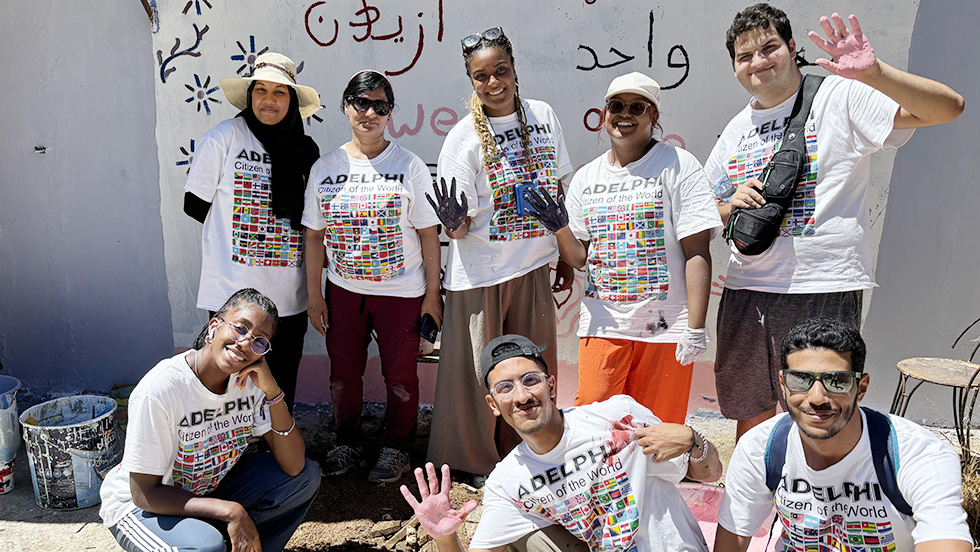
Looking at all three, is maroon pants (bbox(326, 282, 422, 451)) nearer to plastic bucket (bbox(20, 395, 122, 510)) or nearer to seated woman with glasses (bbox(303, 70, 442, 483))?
seated woman with glasses (bbox(303, 70, 442, 483))

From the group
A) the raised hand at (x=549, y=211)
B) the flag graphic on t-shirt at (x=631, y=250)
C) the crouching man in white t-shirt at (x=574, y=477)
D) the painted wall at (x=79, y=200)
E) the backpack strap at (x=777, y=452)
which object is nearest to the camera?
the backpack strap at (x=777, y=452)

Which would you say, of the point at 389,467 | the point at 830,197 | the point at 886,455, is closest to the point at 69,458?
the point at 389,467

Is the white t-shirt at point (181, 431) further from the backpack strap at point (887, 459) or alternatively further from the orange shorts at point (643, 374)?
the backpack strap at point (887, 459)

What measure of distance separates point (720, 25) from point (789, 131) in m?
1.33

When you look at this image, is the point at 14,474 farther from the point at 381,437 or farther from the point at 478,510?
the point at 478,510

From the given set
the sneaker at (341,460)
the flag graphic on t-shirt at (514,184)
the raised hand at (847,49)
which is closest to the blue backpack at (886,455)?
the raised hand at (847,49)

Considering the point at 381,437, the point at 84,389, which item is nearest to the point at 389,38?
the point at 381,437

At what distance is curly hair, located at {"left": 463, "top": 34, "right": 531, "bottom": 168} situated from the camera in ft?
9.53

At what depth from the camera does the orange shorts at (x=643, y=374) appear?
276 cm

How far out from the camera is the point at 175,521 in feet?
7.68

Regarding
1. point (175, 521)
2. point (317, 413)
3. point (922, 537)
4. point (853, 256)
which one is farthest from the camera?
point (317, 413)

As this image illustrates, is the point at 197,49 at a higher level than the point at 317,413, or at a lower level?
higher

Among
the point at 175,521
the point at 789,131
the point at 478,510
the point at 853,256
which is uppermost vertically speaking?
the point at 789,131

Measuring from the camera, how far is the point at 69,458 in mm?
3182
